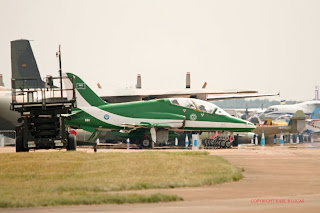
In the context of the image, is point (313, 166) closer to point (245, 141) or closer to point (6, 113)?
point (6, 113)

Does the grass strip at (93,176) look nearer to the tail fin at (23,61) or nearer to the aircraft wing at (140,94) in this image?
the aircraft wing at (140,94)

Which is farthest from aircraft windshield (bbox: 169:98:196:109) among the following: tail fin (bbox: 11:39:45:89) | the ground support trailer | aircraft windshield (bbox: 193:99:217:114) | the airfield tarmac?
tail fin (bbox: 11:39:45:89)

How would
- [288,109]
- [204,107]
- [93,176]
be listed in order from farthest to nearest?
[288,109] < [204,107] < [93,176]

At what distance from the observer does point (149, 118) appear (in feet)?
96.2

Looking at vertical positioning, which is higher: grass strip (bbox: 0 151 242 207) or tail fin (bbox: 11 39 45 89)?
tail fin (bbox: 11 39 45 89)

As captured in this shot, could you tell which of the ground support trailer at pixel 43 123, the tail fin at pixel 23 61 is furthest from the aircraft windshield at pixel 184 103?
the tail fin at pixel 23 61

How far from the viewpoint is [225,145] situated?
30281mm

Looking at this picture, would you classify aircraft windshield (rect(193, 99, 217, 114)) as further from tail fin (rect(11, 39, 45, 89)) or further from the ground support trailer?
tail fin (rect(11, 39, 45, 89))

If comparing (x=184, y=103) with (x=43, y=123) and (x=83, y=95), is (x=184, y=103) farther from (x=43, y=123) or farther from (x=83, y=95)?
(x=43, y=123)

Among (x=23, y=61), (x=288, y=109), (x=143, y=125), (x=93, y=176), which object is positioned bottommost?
(x=93, y=176)

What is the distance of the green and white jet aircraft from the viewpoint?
29156 millimetres

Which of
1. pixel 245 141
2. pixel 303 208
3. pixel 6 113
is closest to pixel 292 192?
pixel 303 208

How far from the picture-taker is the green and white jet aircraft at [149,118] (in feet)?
95.7

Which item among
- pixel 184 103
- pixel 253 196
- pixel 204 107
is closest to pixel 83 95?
pixel 184 103
